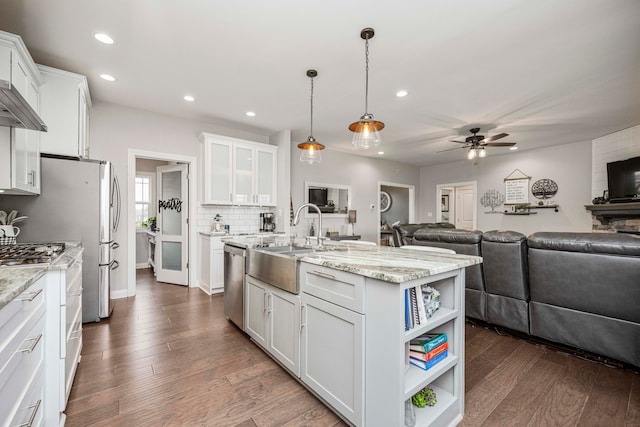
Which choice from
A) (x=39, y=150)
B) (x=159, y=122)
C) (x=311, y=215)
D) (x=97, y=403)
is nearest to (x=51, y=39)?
(x=39, y=150)

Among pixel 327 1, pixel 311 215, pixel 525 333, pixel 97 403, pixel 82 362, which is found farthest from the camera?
pixel 311 215

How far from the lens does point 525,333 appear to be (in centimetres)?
255

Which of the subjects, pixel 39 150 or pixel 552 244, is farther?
pixel 39 150

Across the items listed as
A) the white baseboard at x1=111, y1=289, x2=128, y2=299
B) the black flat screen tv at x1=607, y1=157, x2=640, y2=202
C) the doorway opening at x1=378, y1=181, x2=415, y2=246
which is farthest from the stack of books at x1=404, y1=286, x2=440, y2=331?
the doorway opening at x1=378, y1=181, x2=415, y2=246

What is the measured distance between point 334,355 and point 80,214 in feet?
9.12

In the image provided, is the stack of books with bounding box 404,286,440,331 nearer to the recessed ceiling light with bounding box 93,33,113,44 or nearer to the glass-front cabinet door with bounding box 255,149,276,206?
the recessed ceiling light with bounding box 93,33,113,44

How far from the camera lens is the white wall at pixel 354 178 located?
5.65 meters

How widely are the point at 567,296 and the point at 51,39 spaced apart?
4732 mm

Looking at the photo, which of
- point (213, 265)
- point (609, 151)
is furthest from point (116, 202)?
point (609, 151)

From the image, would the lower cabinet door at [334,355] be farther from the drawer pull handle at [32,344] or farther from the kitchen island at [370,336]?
the drawer pull handle at [32,344]

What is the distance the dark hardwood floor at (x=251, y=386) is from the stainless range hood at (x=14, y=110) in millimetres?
1709

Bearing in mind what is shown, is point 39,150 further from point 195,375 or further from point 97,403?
point 195,375

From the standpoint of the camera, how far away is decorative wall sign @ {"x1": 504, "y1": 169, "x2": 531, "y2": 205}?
628 centimetres

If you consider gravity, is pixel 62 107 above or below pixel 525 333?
above
